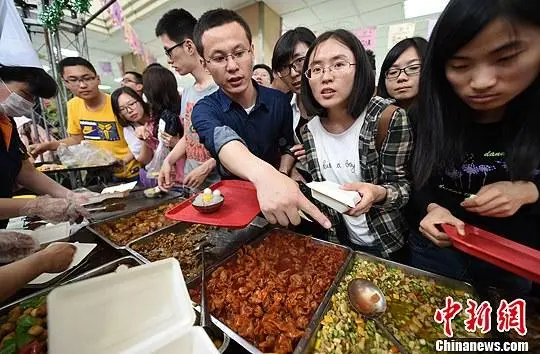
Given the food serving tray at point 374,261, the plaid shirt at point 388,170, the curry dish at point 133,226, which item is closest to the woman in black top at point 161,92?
the curry dish at point 133,226

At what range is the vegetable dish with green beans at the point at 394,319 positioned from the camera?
0.99 m

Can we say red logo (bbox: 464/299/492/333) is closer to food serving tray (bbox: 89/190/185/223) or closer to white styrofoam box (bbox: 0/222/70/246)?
food serving tray (bbox: 89/190/185/223)

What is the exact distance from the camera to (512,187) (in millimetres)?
1046

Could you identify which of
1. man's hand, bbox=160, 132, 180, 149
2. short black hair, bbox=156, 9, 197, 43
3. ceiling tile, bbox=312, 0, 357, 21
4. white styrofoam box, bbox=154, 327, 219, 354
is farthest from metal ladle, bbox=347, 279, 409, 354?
ceiling tile, bbox=312, 0, 357, 21

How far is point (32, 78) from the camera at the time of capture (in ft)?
6.02

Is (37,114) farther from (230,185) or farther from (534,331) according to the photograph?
(534,331)

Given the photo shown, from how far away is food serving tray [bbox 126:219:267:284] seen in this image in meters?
1.48

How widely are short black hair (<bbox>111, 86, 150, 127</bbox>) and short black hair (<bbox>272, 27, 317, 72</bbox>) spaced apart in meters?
2.23

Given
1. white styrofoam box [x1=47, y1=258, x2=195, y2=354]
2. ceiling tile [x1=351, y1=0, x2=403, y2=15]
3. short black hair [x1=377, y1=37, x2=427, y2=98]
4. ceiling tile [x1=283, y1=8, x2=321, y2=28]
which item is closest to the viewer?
white styrofoam box [x1=47, y1=258, x2=195, y2=354]

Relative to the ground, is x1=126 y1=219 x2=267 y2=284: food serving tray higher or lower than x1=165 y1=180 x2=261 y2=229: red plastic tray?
lower

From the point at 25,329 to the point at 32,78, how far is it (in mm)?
1820

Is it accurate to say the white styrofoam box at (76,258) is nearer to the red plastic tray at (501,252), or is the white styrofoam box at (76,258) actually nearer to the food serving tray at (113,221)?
the food serving tray at (113,221)

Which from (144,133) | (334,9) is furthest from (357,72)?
(334,9)

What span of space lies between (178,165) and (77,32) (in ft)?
18.6
